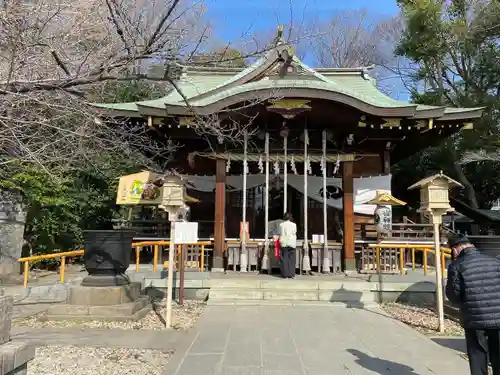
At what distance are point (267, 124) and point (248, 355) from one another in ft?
25.6

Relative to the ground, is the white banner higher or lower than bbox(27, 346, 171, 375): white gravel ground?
higher

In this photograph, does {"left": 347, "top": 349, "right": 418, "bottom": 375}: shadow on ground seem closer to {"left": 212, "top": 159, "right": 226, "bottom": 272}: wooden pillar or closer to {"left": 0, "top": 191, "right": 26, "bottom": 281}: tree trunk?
{"left": 212, "top": 159, "right": 226, "bottom": 272}: wooden pillar

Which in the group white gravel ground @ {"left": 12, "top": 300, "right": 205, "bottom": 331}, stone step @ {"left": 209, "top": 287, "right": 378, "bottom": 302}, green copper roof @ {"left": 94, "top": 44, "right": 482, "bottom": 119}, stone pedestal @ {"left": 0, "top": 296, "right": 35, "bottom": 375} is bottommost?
white gravel ground @ {"left": 12, "top": 300, "right": 205, "bottom": 331}

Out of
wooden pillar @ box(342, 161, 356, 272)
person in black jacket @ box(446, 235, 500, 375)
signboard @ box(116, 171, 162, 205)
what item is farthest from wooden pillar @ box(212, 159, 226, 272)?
person in black jacket @ box(446, 235, 500, 375)

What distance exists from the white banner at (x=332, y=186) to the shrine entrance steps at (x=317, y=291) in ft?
14.1

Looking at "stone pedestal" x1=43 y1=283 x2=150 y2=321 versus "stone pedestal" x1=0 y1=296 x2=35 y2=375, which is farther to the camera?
"stone pedestal" x1=43 y1=283 x2=150 y2=321

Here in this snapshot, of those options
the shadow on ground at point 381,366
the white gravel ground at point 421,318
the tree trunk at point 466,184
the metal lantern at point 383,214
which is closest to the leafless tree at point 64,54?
the shadow on ground at point 381,366

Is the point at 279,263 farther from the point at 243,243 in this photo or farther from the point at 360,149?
the point at 360,149

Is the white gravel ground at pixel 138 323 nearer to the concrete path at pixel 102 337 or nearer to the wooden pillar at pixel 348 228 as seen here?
the concrete path at pixel 102 337

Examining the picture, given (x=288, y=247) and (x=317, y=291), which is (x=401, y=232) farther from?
(x=317, y=291)

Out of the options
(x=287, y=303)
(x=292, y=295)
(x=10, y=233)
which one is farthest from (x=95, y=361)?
(x=10, y=233)

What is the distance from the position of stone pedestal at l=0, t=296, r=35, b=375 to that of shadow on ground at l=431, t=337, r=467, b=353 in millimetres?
5242

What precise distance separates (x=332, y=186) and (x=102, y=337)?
9019mm

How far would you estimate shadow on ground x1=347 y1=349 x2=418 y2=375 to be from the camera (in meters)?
4.63
